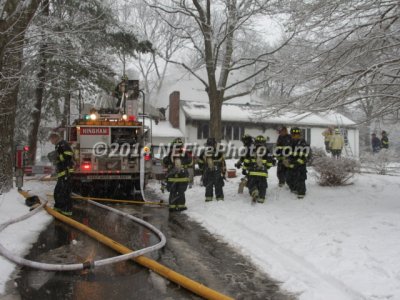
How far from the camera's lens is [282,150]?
9.77 meters

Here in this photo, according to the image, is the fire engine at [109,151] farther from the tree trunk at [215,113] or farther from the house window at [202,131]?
the house window at [202,131]

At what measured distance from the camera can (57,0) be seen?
15.1 m

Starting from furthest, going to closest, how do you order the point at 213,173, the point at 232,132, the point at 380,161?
the point at 232,132 → the point at 380,161 → the point at 213,173

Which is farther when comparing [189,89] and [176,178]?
[189,89]

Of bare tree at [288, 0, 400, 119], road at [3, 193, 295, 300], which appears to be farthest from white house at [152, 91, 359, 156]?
road at [3, 193, 295, 300]

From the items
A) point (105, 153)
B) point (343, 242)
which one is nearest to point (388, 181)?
A: point (343, 242)

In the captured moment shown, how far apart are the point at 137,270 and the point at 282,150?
565 centimetres

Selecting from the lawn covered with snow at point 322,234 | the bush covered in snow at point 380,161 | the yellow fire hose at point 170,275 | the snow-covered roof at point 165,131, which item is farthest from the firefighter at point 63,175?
the snow-covered roof at point 165,131

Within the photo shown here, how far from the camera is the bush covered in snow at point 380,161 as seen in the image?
1205 cm

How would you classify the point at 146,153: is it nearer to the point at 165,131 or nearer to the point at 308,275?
the point at 308,275

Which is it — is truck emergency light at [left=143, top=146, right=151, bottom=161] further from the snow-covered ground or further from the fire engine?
the snow-covered ground

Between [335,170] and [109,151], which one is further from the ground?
[109,151]

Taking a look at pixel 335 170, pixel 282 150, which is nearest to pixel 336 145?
pixel 335 170

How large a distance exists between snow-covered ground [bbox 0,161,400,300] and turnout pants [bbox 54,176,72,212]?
40 centimetres
